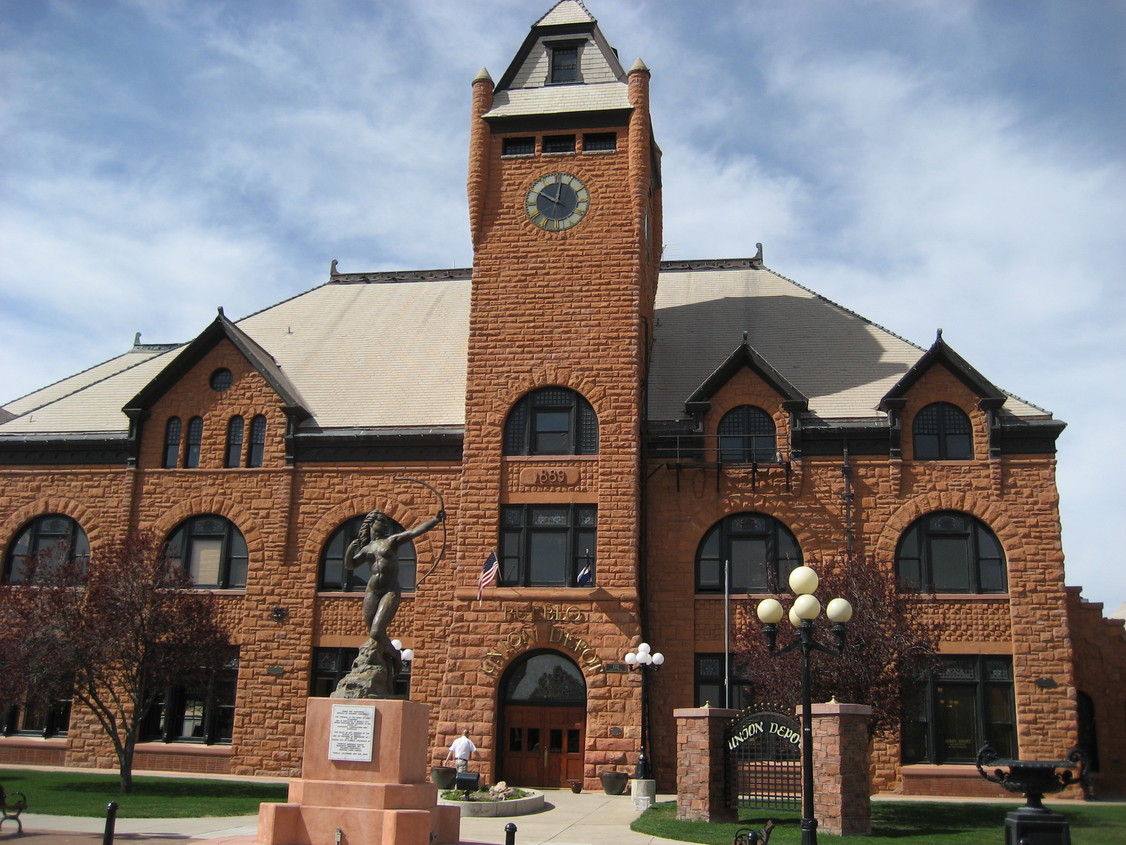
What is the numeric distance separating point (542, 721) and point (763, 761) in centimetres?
836

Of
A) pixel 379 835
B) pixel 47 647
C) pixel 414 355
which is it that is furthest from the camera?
pixel 414 355

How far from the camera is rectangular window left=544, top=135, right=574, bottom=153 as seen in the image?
31.6 meters

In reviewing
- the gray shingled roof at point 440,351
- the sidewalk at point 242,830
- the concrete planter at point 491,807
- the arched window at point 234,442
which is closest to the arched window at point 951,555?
the gray shingled roof at point 440,351

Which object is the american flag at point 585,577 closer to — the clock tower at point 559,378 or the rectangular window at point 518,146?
the clock tower at point 559,378

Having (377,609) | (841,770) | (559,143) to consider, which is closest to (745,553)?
(841,770)

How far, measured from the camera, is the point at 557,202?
102 feet

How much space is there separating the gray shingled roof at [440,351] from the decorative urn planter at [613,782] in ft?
33.2

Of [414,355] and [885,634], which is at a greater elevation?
[414,355]

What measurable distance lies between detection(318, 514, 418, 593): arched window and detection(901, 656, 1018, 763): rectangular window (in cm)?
1404

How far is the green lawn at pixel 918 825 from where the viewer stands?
18562mm

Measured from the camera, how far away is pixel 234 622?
30984mm

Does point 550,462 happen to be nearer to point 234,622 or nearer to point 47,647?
point 234,622

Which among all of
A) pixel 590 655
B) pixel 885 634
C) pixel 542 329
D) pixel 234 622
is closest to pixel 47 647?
pixel 234 622

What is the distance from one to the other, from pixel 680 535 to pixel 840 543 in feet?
13.9
